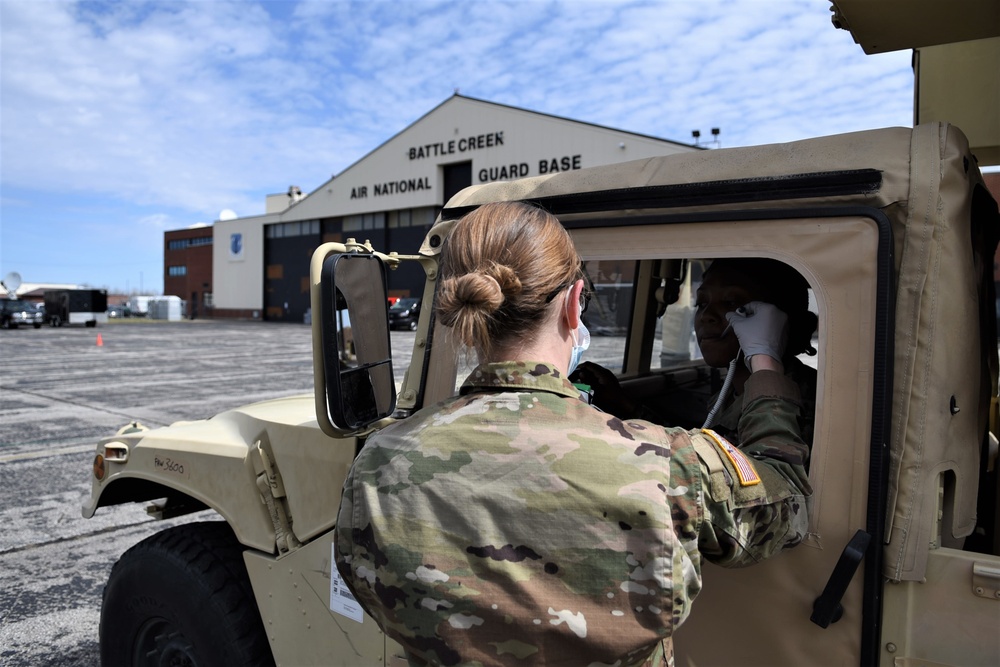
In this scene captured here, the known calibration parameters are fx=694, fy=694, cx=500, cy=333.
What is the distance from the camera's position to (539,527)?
3.81ft

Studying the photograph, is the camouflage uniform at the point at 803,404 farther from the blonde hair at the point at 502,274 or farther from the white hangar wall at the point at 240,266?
the white hangar wall at the point at 240,266

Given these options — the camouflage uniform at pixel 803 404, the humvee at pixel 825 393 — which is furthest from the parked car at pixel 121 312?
the camouflage uniform at pixel 803 404

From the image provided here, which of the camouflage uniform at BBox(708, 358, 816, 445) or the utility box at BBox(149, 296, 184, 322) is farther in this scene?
the utility box at BBox(149, 296, 184, 322)

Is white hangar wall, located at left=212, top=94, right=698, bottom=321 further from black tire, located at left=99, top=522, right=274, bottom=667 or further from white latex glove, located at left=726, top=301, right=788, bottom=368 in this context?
black tire, located at left=99, top=522, right=274, bottom=667

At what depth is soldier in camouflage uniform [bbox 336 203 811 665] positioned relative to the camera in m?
1.15

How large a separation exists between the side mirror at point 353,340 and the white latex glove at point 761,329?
934 mm

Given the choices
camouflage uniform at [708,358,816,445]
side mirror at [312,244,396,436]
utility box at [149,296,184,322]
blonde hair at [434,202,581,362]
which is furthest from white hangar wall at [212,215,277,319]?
blonde hair at [434,202,581,362]

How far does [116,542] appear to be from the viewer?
5.07 meters

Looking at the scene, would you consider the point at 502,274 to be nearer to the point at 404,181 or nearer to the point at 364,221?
the point at 404,181

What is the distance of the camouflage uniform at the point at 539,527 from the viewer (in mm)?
1144

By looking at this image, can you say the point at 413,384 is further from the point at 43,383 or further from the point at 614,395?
the point at 43,383

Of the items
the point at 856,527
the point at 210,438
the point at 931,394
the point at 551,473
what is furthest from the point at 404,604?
the point at 210,438

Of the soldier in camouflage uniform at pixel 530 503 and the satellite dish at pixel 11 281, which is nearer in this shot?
the soldier in camouflage uniform at pixel 530 503

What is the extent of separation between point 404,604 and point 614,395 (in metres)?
1.72
